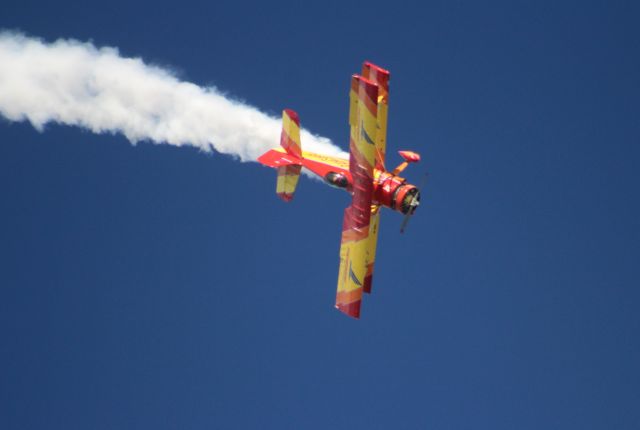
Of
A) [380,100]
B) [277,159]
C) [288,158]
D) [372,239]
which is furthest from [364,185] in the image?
[277,159]

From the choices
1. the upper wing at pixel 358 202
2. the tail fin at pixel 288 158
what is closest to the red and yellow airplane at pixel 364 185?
the upper wing at pixel 358 202

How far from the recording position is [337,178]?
3872 cm

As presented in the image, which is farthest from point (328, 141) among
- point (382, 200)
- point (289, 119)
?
point (382, 200)

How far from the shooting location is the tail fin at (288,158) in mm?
40281

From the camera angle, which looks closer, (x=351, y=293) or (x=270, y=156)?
(x=351, y=293)

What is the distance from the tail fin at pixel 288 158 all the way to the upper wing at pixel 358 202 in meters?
3.30

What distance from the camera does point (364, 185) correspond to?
37219 millimetres

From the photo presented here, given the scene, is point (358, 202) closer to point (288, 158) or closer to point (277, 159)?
point (288, 158)

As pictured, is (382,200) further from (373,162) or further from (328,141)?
(328,141)

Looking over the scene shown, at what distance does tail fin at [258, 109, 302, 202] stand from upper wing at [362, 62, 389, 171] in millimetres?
3371

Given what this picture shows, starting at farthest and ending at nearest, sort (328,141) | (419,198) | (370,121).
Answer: (328,141) → (419,198) → (370,121)

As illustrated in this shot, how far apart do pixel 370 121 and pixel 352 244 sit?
4.56m

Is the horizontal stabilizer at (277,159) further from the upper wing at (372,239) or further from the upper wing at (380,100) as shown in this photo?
the upper wing at (372,239)

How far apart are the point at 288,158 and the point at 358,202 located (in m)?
4.26
